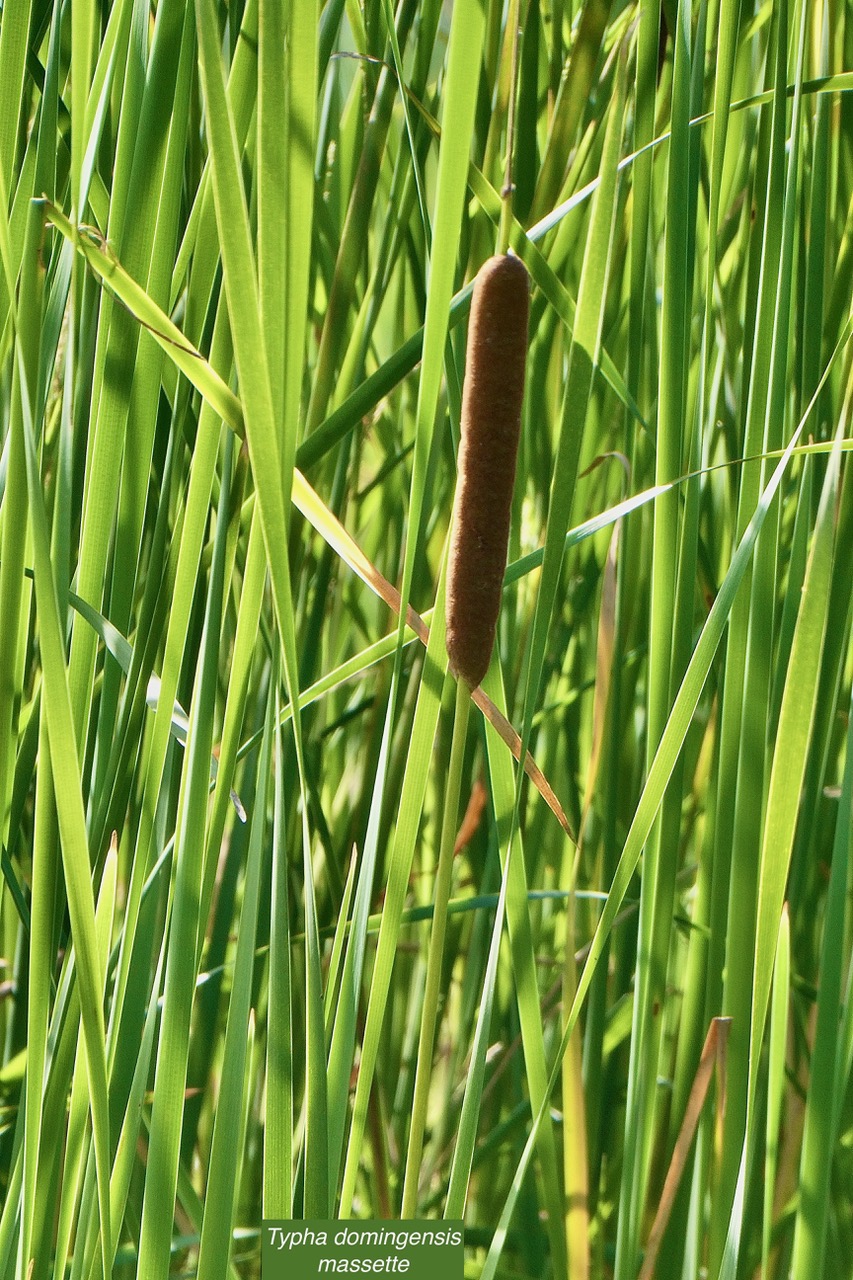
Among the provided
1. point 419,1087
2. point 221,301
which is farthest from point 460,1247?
point 221,301

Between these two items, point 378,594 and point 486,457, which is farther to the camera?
point 378,594

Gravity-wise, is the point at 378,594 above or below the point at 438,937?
above

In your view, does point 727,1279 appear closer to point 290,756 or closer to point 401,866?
point 401,866

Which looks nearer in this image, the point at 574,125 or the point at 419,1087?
the point at 419,1087

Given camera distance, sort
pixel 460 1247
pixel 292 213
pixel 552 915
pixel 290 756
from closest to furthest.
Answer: pixel 292 213 < pixel 460 1247 < pixel 290 756 < pixel 552 915

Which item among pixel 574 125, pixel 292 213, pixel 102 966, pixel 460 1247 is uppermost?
pixel 574 125
